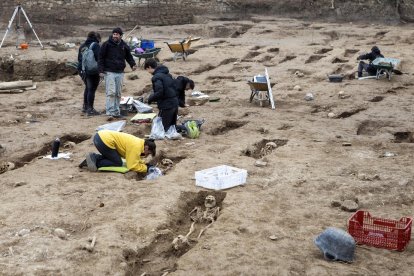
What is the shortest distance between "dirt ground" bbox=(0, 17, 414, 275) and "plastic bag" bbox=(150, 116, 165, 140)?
0.73 ft

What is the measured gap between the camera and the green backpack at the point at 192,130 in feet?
32.6

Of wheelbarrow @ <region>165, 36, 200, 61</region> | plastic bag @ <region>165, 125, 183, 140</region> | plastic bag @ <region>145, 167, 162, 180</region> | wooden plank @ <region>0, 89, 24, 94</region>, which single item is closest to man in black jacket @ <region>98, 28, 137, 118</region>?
plastic bag @ <region>165, 125, 183, 140</region>

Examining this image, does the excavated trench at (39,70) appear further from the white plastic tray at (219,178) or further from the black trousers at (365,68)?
the white plastic tray at (219,178)

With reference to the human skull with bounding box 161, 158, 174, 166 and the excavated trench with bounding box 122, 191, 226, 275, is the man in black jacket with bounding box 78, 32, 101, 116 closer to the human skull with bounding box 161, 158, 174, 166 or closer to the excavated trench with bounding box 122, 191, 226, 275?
the human skull with bounding box 161, 158, 174, 166

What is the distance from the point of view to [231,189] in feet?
24.4

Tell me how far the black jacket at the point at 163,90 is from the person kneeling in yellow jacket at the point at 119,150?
183 centimetres

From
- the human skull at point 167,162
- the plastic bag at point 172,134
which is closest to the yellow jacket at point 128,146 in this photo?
the human skull at point 167,162

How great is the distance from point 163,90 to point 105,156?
2035 mm

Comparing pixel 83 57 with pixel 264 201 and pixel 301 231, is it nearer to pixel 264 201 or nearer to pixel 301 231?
pixel 264 201

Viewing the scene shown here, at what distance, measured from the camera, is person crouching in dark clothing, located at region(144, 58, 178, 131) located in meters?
9.71

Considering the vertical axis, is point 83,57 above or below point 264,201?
above

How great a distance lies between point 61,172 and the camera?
8133 millimetres

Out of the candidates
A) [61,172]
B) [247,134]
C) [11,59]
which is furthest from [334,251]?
[11,59]

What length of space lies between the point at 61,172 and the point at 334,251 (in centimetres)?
411
